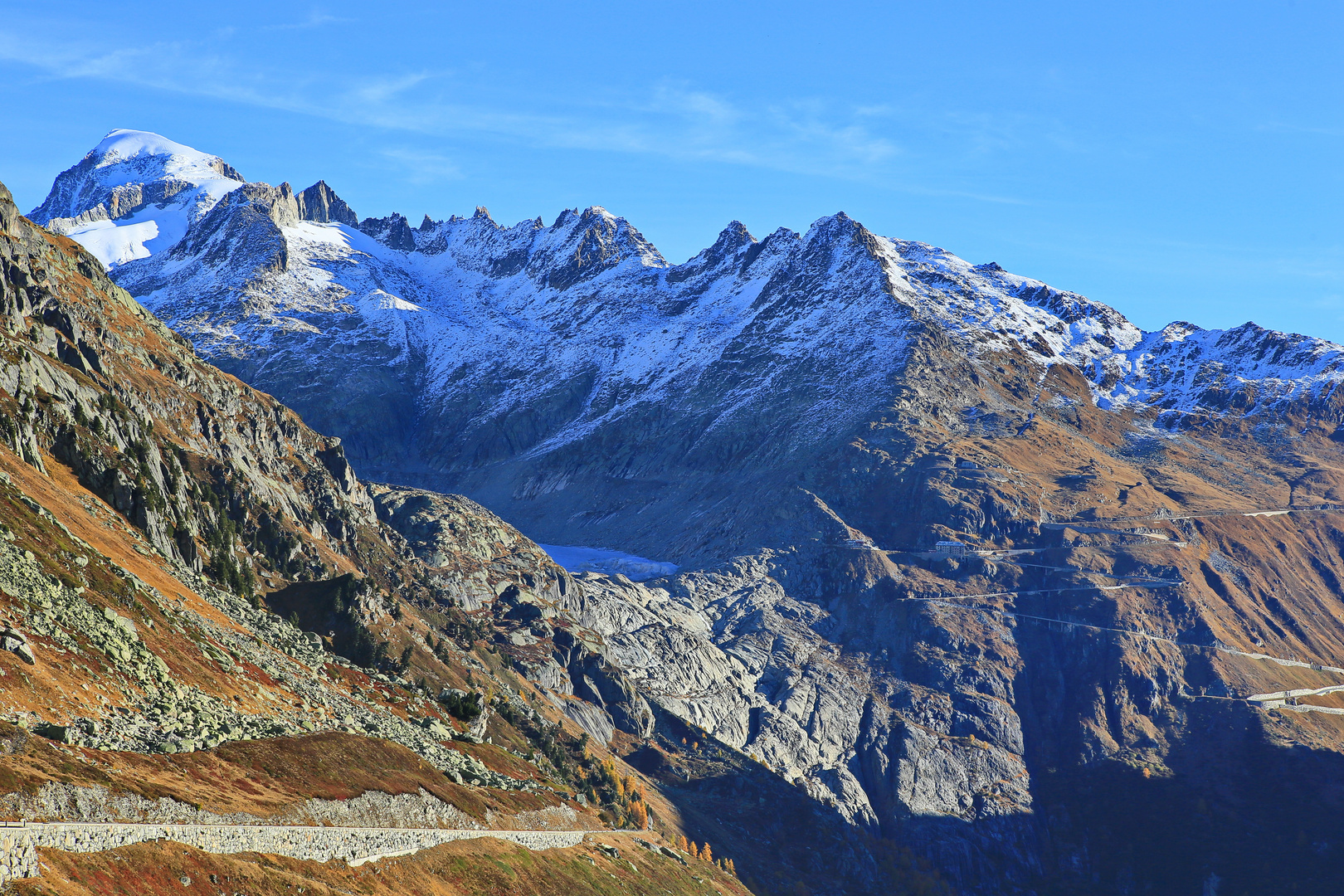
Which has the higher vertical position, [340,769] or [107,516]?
[107,516]

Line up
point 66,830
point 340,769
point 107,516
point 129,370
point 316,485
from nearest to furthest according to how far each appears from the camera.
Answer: point 66,830 → point 340,769 → point 107,516 → point 129,370 → point 316,485

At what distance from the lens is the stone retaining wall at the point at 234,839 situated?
42.0 metres

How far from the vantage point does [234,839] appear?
5406 centimetres

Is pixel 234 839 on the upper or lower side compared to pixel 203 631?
lower

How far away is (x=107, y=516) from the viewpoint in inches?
3831

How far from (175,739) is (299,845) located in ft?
26.1

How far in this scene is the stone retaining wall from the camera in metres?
42.0

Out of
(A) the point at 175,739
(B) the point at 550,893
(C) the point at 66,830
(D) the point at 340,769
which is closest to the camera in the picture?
(C) the point at 66,830

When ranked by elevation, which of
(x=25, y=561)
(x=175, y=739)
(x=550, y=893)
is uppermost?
(x=25, y=561)

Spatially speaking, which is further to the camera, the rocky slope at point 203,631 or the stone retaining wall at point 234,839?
the rocky slope at point 203,631

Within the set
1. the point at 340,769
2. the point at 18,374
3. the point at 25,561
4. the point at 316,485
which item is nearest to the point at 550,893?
the point at 340,769

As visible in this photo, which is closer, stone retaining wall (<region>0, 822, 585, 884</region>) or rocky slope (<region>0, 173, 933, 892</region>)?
stone retaining wall (<region>0, 822, 585, 884</region>)

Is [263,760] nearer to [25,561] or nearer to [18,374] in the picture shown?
[25,561]

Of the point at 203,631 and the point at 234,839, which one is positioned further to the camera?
the point at 203,631
